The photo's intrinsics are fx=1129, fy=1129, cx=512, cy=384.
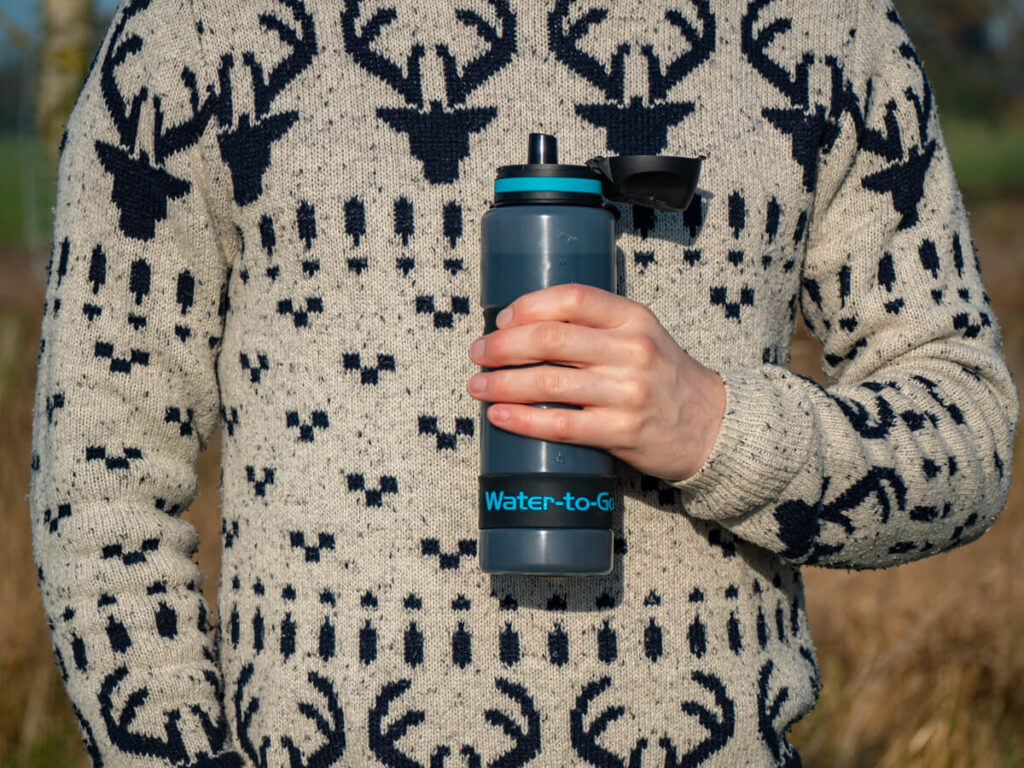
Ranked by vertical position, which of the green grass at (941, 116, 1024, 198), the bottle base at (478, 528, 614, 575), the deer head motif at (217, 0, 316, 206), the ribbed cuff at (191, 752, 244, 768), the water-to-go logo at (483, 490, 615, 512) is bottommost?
the ribbed cuff at (191, 752, 244, 768)

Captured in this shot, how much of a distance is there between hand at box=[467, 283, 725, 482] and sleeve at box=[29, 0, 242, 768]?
0.53 meters

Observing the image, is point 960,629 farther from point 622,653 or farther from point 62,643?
point 62,643

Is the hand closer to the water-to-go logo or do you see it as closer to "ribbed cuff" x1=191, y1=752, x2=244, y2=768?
the water-to-go logo

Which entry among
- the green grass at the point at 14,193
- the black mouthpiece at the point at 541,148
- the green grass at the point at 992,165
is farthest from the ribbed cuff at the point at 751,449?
the green grass at the point at 14,193

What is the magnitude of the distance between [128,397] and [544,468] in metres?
0.63

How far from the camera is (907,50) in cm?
169

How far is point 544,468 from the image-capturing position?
4.15 feet

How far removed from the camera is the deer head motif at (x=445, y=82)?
152cm

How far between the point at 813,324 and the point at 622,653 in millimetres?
649

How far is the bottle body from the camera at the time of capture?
1.26 m

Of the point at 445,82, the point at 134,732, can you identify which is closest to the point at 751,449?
the point at 445,82

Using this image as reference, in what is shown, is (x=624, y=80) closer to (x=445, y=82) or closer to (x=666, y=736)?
(x=445, y=82)

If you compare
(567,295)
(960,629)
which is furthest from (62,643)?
(960,629)

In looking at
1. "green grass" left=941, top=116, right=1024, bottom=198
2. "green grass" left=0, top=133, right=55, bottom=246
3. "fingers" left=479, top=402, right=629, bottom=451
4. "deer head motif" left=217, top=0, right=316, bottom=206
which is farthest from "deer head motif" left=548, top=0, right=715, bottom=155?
"green grass" left=0, top=133, right=55, bottom=246
